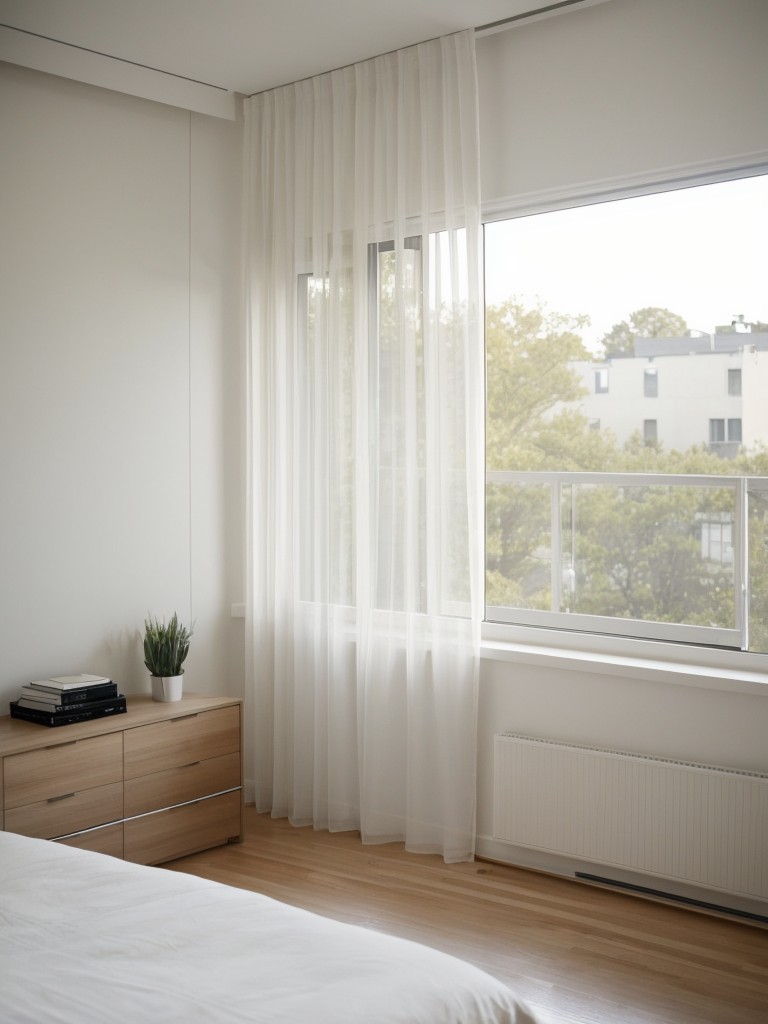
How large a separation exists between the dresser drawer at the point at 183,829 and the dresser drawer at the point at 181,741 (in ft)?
0.58

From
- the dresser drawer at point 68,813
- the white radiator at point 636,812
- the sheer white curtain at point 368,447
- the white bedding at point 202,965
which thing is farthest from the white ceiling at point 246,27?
the white bedding at point 202,965

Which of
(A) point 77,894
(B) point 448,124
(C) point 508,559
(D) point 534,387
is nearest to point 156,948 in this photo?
(A) point 77,894

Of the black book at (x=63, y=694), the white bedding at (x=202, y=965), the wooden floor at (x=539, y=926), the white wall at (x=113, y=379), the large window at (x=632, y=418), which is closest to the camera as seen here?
the white bedding at (x=202, y=965)

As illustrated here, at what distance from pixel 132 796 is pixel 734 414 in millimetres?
2570

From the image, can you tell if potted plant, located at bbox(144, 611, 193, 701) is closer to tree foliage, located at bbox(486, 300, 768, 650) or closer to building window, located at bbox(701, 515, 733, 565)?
tree foliage, located at bbox(486, 300, 768, 650)

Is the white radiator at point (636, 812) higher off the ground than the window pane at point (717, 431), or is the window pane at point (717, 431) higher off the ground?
the window pane at point (717, 431)

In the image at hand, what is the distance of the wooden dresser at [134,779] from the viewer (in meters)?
3.20

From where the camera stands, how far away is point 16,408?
362 cm

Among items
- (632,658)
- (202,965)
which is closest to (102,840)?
(202,965)

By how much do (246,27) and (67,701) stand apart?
2554 millimetres

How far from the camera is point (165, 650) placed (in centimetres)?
388

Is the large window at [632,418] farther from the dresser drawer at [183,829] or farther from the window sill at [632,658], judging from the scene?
the dresser drawer at [183,829]

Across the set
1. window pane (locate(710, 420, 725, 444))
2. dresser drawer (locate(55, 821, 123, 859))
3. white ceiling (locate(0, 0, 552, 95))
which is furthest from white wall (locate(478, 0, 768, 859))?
dresser drawer (locate(55, 821, 123, 859))

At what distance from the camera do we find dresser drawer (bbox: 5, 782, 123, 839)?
10.3ft
